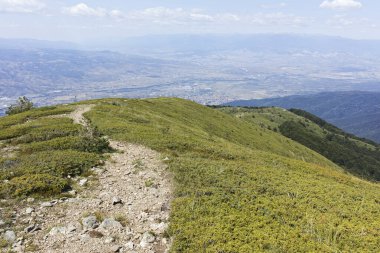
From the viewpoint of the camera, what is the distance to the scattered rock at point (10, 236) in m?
13.4

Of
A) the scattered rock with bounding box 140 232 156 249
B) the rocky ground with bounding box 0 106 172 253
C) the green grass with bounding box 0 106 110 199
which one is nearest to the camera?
the rocky ground with bounding box 0 106 172 253

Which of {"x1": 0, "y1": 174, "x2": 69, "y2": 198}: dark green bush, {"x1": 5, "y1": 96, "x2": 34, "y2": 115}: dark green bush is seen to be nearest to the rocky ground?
{"x1": 0, "y1": 174, "x2": 69, "y2": 198}: dark green bush

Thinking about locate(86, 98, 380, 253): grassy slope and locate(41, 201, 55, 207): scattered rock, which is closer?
locate(86, 98, 380, 253): grassy slope

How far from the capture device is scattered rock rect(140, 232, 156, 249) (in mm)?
13708

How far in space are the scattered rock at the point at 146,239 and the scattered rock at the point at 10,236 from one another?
5.78m

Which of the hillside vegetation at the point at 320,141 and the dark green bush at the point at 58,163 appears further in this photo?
the hillside vegetation at the point at 320,141

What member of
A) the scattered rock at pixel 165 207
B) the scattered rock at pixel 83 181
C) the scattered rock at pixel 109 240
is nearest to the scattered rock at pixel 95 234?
the scattered rock at pixel 109 240

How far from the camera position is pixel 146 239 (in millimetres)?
14039

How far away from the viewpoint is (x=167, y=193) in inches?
741

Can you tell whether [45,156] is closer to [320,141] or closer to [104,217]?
[104,217]

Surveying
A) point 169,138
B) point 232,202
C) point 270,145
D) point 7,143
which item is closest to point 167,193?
point 232,202

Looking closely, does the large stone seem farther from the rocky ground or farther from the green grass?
the green grass

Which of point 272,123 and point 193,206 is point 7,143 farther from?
point 272,123

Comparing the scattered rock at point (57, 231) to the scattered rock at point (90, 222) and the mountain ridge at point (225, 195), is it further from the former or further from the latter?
the scattered rock at point (90, 222)
